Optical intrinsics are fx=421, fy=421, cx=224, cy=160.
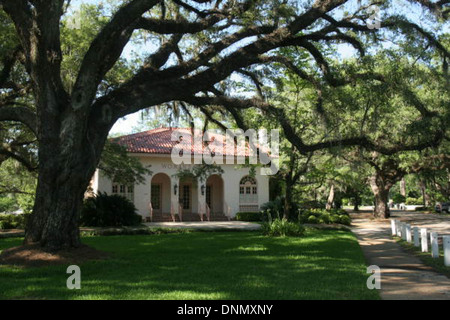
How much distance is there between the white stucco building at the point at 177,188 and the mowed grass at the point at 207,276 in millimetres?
14393

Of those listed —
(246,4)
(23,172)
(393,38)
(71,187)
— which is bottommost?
(71,187)

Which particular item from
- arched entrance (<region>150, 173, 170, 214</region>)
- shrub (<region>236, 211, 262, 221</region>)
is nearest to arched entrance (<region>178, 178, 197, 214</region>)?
arched entrance (<region>150, 173, 170, 214</region>)

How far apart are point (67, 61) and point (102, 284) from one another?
34.9 ft

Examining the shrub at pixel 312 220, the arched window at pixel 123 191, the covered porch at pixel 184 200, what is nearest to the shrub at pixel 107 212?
the covered porch at pixel 184 200

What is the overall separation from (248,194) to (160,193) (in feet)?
20.6

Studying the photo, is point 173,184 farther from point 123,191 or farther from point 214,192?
point 214,192

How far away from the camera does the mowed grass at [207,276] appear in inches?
262

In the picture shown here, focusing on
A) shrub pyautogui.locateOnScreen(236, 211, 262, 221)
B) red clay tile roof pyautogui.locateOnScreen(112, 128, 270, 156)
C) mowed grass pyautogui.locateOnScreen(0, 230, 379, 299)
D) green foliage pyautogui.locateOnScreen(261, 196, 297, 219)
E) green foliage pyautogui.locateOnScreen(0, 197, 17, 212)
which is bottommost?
mowed grass pyautogui.locateOnScreen(0, 230, 379, 299)

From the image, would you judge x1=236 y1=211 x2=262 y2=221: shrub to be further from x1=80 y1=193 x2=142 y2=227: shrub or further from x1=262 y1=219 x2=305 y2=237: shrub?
x1=262 y1=219 x2=305 y2=237: shrub

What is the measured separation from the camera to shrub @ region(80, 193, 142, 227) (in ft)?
72.1

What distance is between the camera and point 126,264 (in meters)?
9.61

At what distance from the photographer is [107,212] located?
2227cm
